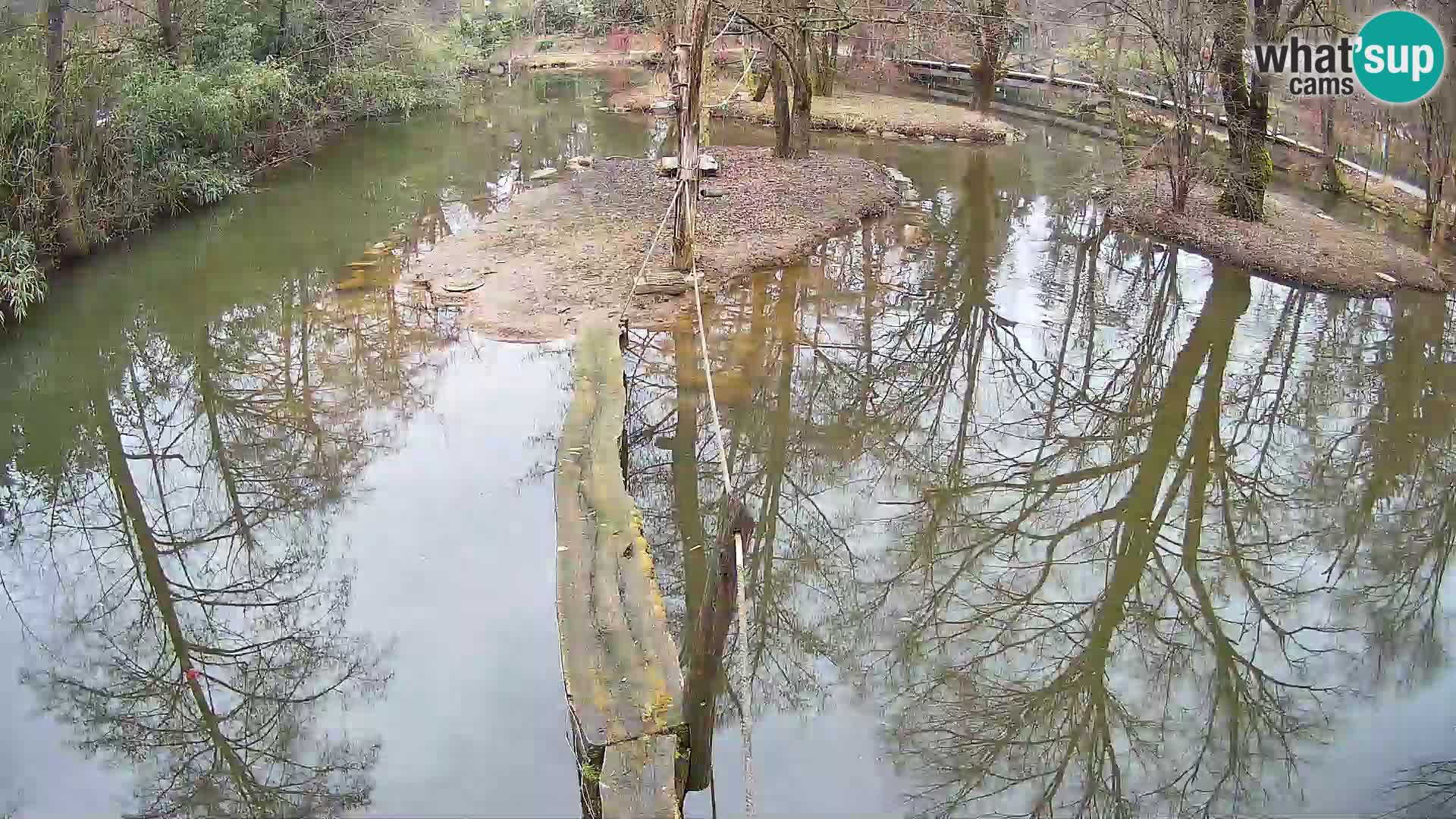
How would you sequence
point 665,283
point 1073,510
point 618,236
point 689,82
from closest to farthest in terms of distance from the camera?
point 1073,510 < point 689,82 < point 665,283 < point 618,236

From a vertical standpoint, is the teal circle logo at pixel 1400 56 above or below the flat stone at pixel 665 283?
above

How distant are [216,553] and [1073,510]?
5.49 m

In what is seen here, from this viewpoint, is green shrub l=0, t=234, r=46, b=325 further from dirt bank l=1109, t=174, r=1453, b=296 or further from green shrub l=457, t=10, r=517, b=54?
green shrub l=457, t=10, r=517, b=54

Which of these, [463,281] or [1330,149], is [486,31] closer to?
[463,281]

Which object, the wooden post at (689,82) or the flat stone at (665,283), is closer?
the wooden post at (689,82)

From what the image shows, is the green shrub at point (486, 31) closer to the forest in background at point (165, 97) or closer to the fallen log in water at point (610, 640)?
the forest in background at point (165, 97)

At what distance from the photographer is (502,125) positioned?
20703mm

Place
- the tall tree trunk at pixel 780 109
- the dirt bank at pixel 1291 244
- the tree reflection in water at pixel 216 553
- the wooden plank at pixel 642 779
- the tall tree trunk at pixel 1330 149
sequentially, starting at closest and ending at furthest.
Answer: the wooden plank at pixel 642 779 < the tree reflection in water at pixel 216 553 < the dirt bank at pixel 1291 244 < the tall tree trunk at pixel 1330 149 < the tall tree trunk at pixel 780 109

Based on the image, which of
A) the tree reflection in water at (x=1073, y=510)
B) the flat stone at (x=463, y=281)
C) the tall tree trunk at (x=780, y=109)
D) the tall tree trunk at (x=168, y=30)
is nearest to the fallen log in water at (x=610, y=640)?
the tree reflection in water at (x=1073, y=510)

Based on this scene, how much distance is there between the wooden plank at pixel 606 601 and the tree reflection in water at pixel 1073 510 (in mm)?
723

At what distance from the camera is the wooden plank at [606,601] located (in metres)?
4.12

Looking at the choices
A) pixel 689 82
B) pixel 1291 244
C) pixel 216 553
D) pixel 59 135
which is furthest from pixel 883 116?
pixel 216 553

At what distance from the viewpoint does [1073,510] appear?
6.97m

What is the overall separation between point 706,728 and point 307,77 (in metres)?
16.3
